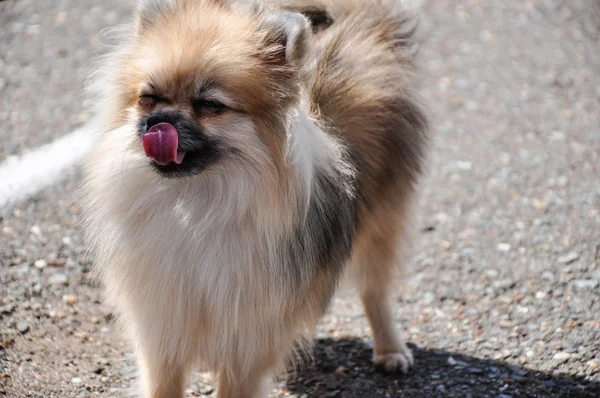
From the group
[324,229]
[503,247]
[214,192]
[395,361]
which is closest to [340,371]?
[395,361]

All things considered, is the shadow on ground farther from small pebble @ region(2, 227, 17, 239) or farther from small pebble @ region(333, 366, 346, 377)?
small pebble @ region(2, 227, 17, 239)

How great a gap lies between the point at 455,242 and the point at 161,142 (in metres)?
2.58

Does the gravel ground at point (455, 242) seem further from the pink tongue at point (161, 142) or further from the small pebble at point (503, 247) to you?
the pink tongue at point (161, 142)

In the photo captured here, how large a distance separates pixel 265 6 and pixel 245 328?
4.00 feet

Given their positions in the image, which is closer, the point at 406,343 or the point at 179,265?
the point at 179,265

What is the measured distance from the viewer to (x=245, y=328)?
2.84 m

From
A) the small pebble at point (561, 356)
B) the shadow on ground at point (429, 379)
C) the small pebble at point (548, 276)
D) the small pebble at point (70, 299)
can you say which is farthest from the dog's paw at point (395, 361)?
the small pebble at point (70, 299)

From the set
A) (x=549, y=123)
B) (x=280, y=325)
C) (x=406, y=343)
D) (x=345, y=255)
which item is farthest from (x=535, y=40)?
(x=280, y=325)

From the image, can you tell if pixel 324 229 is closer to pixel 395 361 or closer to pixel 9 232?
pixel 395 361

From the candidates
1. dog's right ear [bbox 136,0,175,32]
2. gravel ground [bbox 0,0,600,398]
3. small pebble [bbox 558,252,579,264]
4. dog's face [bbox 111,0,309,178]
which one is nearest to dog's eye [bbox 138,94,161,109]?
dog's face [bbox 111,0,309,178]

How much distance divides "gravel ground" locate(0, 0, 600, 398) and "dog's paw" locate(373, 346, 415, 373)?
0.06 metres

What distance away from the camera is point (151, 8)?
289cm

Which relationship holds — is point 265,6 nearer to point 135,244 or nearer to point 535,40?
point 135,244

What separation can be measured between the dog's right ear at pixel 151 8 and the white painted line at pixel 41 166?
173 cm
